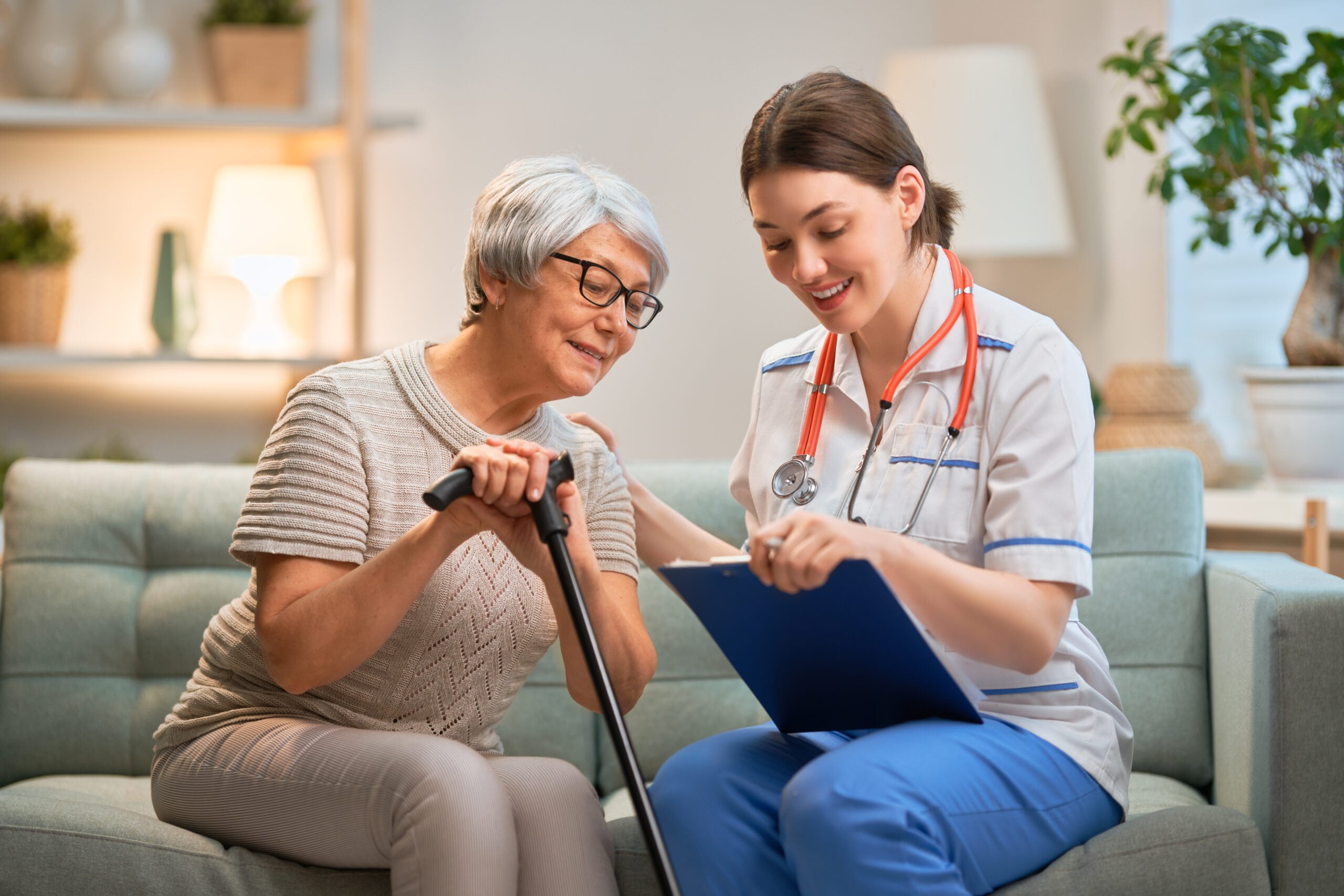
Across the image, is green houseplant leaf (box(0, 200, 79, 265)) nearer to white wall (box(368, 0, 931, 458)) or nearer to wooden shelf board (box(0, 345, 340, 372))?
wooden shelf board (box(0, 345, 340, 372))

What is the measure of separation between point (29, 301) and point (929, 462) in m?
2.22

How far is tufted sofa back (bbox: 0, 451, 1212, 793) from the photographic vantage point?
189cm

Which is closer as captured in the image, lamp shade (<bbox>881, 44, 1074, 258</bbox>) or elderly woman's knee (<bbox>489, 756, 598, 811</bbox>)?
elderly woman's knee (<bbox>489, 756, 598, 811</bbox>)

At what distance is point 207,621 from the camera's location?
192 cm

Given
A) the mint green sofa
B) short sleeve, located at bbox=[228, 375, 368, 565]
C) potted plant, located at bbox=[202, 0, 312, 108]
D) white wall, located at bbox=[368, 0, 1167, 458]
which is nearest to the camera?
short sleeve, located at bbox=[228, 375, 368, 565]

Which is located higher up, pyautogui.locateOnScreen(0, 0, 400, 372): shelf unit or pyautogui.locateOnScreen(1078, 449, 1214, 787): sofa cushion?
pyautogui.locateOnScreen(0, 0, 400, 372): shelf unit

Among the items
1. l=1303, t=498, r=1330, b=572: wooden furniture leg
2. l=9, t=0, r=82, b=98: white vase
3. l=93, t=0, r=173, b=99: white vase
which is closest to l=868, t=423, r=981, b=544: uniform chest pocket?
l=1303, t=498, r=1330, b=572: wooden furniture leg

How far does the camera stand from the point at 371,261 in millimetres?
3127

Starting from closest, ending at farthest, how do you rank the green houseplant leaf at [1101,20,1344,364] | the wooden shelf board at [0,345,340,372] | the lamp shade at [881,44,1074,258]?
the green houseplant leaf at [1101,20,1344,364] < the lamp shade at [881,44,1074,258] < the wooden shelf board at [0,345,340,372]

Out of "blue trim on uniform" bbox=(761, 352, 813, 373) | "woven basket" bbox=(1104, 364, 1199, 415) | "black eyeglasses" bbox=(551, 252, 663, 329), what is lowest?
"woven basket" bbox=(1104, 364, 1199, 415)

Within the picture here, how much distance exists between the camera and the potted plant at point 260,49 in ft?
9.64

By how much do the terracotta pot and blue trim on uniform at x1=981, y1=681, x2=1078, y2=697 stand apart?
2.26m

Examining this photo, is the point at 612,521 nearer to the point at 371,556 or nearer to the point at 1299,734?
the point at 371,556

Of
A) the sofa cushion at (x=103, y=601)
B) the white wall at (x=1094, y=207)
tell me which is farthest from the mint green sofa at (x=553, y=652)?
the white wall at (x=1094, y=207)
